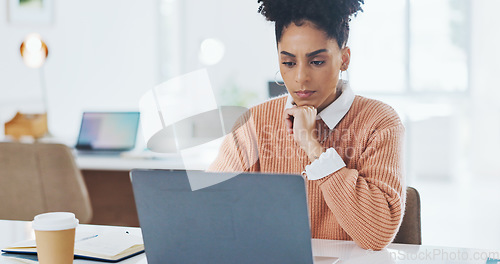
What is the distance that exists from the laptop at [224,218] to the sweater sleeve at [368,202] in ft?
1.08

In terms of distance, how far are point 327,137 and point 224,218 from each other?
58 centimetres

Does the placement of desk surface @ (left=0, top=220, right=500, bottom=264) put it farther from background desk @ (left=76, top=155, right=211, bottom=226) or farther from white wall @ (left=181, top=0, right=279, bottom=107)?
white wall @ (left=181, top=0, right=279, bottom=107)

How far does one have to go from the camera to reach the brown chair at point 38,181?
2195 mm

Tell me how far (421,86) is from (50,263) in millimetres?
4939

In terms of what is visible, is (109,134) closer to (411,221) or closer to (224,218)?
(411,221)

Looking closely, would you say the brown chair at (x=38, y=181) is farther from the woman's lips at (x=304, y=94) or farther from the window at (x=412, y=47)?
the window at (x=412, y=47)

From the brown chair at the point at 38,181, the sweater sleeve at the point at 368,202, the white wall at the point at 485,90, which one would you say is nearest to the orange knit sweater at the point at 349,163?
the sweater sleeve at the point at 368,202

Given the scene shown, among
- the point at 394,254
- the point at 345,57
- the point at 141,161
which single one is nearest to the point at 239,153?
the point at 345,57

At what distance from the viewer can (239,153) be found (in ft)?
4.91

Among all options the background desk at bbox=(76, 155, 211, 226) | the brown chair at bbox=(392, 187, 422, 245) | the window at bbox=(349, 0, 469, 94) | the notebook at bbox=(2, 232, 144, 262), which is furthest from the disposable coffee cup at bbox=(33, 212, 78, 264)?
the window at bbox=(349, 0, 469, 94)

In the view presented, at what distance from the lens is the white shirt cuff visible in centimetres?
124

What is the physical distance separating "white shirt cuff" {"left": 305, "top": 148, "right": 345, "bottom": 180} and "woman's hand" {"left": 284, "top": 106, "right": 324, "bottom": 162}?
0.11 ft

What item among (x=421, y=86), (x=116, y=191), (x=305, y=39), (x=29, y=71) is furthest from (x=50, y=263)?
(x=421, y=86)

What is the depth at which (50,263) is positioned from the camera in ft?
3.47
